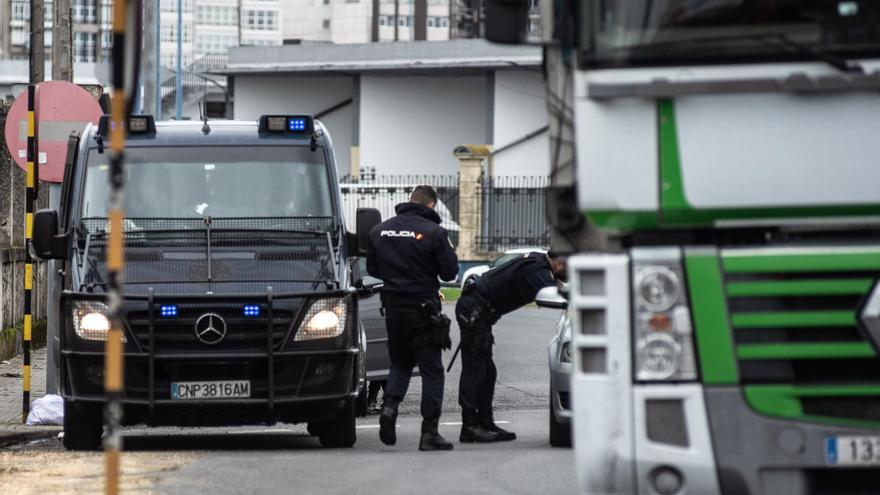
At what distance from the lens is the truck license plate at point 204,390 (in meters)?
13.0

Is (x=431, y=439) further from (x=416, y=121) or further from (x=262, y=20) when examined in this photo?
(x=262, y=20)

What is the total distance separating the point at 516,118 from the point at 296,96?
406 inches

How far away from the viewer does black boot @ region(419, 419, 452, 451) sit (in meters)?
13.6

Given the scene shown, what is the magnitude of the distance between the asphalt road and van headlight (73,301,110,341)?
820 millimetres

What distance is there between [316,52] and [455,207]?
14.8 meters

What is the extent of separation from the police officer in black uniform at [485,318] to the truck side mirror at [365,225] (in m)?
1.03

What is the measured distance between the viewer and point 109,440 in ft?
21.7

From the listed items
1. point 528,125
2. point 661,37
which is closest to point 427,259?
point 661,37

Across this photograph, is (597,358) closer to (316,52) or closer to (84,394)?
(84,394)

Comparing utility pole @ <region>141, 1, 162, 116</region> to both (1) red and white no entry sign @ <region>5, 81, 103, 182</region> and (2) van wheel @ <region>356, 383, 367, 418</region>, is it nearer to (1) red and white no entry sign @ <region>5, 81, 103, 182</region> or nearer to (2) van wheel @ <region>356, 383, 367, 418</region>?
(2) van wheel @ <region>356, 383, 367, 418</region>

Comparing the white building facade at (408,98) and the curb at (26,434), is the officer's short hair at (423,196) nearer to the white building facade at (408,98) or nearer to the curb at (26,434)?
the curb at (26,434)

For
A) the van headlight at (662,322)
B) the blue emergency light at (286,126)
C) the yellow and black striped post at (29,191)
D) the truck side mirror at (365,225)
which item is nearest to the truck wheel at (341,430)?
the truck side mirror at (365,225)

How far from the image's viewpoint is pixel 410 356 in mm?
13805

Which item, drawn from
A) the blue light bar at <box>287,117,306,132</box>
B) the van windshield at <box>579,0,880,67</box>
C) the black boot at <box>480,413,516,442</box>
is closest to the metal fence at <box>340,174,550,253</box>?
the black boot at <box>480,413,516,442</box>
